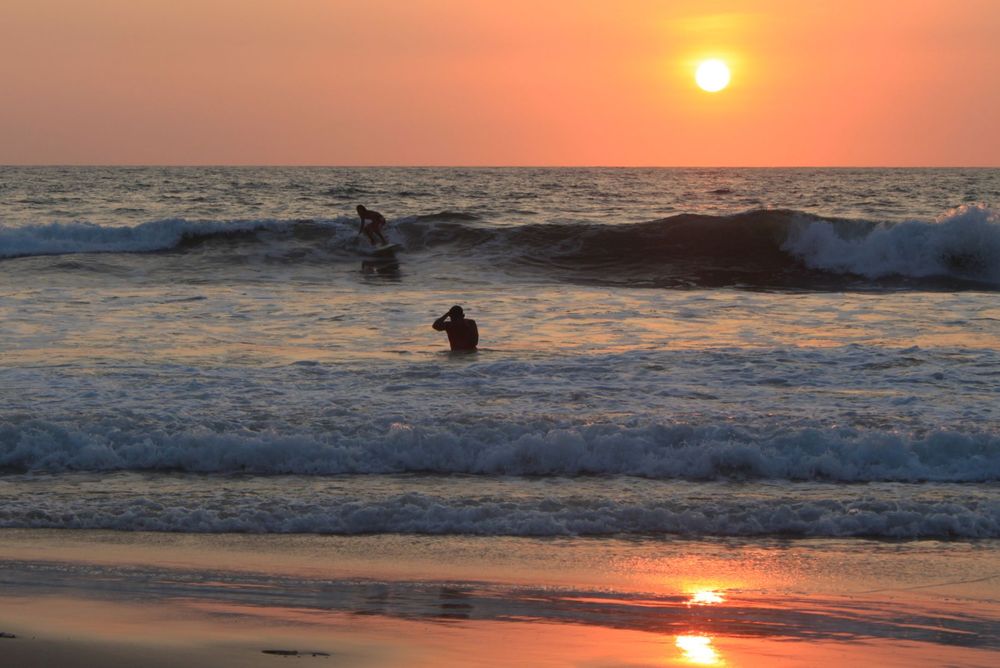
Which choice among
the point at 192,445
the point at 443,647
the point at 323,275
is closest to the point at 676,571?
the point at 443,647

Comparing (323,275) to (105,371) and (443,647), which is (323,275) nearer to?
(105,371)

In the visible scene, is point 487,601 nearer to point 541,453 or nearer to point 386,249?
point 541,453

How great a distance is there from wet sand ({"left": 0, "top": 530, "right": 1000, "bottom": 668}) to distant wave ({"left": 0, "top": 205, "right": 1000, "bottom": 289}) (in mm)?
15645

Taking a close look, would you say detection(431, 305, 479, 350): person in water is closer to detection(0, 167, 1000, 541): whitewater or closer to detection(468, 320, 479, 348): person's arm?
detection(468, 320, 479, 348): person's arm

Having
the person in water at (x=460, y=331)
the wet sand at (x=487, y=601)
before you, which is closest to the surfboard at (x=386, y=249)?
the person in water at (x=460, y=331)

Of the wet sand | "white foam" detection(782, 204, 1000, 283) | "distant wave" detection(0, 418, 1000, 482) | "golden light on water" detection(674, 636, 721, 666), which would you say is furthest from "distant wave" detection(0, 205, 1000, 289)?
"golden light on water" detection(674, 636, 721, 666)

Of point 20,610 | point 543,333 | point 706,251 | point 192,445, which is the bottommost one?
point 20,610

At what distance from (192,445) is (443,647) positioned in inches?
184

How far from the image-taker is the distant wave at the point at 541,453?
8969 millimetres

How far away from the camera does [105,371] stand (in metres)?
12.0

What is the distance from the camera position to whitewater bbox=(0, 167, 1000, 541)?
790 cm

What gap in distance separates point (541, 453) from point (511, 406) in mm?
1482

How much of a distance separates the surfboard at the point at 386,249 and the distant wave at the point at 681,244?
293 millimetres

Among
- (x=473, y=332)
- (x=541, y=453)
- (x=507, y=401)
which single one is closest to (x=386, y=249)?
(x=473, y=332)
